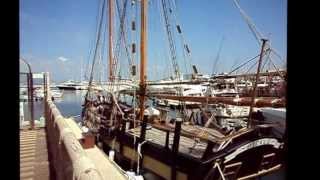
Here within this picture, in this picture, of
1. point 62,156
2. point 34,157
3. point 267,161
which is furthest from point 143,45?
point 62,156

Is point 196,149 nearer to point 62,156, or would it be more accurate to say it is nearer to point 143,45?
point 62,156

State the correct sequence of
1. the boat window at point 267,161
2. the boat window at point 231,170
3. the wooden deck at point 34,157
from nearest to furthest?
the wooden deck at point 34,157
the boat window at point 231,170
the boat window at point 267,161

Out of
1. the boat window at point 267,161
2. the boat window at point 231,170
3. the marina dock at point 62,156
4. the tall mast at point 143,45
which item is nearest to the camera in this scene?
the marina dock at point 62,156

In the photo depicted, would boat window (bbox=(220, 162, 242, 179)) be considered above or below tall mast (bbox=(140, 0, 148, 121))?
below

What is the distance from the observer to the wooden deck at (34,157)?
428 centimetres

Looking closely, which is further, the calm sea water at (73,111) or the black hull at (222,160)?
the calm sea water at (73,111)

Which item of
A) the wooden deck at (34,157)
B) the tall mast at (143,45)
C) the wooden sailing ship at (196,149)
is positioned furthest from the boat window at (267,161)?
the tall mast at (143,45)

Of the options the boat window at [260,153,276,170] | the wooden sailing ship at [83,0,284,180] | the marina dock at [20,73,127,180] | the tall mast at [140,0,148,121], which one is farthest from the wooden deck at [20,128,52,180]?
the boat window at [260,153,276,170]

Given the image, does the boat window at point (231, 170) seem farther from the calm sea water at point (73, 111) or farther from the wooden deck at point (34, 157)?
the wooden deck at point (34, 157)

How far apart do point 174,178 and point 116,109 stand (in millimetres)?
4625

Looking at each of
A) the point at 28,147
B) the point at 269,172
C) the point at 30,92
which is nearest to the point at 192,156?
the point at 269,172

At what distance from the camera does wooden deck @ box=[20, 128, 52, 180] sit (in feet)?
14.0

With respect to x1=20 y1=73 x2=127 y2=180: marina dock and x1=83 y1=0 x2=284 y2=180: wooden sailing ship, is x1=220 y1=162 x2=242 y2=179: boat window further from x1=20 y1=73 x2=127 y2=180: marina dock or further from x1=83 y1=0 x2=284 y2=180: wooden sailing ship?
x1=20 y1=73 x2=127 y2=180: marina dock

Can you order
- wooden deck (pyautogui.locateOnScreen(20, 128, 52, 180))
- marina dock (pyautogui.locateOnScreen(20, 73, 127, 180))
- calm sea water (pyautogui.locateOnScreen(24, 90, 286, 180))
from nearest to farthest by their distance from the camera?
marina dock (pyautogui.locateOnScreen(20, 73, 127, 180)) → wooden deck (pyautogui.locateOnScreen(20, 128, 52, 180)) → calm sea water (pyautogui.locateOnScreen(24, 90, 286, 180))
